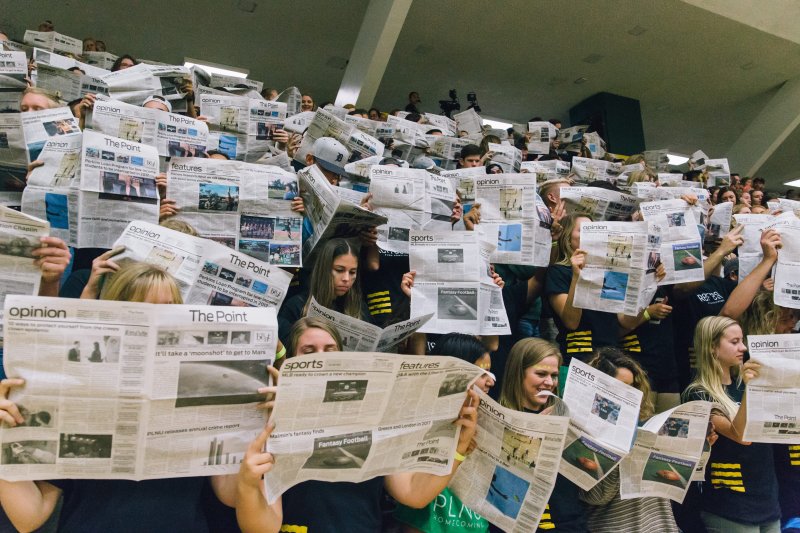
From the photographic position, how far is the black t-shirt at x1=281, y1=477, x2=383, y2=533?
54.4 inches

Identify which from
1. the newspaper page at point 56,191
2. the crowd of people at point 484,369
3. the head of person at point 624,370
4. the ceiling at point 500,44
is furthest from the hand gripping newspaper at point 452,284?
the ceiling at point 500,44

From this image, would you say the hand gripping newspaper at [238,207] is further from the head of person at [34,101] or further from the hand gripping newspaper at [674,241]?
the hand gripping newspaper at [674,241]

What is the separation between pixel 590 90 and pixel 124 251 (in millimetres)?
9348

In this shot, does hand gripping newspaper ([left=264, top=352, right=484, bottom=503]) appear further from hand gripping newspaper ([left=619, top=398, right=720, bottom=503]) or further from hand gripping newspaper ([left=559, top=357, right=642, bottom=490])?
hand gripping newspaper ([left=619, top=398, right=720, bottom=503])

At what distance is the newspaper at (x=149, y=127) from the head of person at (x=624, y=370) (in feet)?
6.76

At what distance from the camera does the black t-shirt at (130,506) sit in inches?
46.8

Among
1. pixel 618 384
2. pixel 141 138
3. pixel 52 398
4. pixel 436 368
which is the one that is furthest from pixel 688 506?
pixel 141 138

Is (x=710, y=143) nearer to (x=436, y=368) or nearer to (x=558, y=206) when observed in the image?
(x=558, y=206)

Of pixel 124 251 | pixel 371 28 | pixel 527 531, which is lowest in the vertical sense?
pixel 527 531

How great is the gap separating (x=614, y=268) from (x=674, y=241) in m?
0.51

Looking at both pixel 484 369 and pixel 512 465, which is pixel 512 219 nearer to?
pixel 484 369

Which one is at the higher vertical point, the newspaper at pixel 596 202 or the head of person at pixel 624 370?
the newspaper at pixel 596 202

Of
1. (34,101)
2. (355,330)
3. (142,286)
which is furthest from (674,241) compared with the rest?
(34,101)

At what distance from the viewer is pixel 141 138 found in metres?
2.61
